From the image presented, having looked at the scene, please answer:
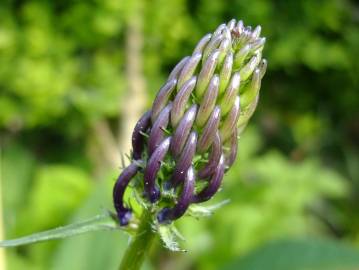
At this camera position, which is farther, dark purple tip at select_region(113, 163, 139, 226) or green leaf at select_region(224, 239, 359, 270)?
green leaf at select_region(224, 239, 359, 270)

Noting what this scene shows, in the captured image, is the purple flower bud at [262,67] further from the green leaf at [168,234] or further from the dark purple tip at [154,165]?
the green leaf at [168,234]

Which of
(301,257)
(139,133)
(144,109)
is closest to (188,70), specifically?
(139,133)

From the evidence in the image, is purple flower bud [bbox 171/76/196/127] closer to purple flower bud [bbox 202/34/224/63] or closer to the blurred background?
purple flower bud [bbox 202/34/224/63]

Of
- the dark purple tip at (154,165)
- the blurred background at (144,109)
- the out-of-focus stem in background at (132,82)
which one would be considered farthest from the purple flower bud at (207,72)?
the out-of-focus stem in background at (132,82)

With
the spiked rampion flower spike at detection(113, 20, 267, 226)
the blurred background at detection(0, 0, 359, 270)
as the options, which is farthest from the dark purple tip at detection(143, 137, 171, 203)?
the blurred background at detection(0, 0, 359, 270)

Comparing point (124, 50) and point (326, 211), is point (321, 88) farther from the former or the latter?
point (124, 50)

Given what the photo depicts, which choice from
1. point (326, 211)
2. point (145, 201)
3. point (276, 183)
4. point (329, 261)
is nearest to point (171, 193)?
point (145, 201)
